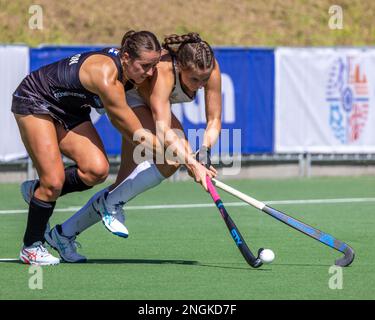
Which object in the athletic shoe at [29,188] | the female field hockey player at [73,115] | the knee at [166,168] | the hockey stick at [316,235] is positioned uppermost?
the female field hockey player at [73,115]

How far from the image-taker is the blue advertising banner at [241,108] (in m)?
13.8

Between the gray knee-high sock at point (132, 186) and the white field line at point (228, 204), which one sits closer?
the gray knee-high sock at point (132, 186)

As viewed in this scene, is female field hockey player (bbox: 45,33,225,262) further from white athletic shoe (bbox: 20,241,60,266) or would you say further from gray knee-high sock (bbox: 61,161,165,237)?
white athletic shoe (bbox: 20,241,60,266)

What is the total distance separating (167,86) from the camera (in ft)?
23.9

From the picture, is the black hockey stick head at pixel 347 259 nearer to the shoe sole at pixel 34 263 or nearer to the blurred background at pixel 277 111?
the shoe sole at pixel 34 263

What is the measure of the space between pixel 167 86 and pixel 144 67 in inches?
11.3

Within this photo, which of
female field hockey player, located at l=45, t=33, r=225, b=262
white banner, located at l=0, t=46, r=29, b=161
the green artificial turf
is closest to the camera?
the green artificial turf

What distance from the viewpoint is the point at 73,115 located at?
7.44 m

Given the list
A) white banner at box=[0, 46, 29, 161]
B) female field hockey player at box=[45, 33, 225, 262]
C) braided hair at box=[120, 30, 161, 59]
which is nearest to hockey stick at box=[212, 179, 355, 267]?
female field hockey player at box=[45, 33, 225, 262]
